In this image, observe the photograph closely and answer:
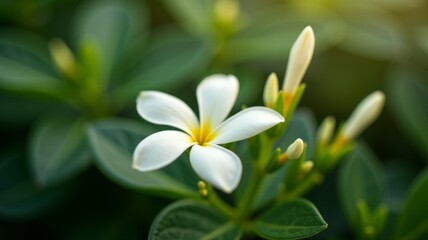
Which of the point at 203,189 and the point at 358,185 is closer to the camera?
the point at 203,189

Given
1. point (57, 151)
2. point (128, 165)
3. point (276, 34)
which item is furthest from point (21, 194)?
point (276, 34)

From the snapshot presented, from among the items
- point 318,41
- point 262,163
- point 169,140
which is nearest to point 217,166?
point 169,140

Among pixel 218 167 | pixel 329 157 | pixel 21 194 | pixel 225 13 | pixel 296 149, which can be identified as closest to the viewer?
pixel 218 167

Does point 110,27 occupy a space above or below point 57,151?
above

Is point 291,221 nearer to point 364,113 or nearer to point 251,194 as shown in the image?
point 251,194

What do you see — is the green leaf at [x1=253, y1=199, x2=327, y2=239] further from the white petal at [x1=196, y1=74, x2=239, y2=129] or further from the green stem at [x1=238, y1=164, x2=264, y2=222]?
the white petal at [x1=196, y1=74, x2=239, y2=129]

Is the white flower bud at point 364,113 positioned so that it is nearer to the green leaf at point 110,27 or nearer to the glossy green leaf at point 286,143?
the glossy green leaf at point 286,143

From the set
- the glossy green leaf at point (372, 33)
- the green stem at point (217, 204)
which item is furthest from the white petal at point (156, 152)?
the glossy green leaf at point (372, 33)

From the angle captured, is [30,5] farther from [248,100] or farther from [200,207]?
[200,207]
